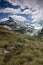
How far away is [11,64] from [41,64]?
19.9 m

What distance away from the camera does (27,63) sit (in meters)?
104

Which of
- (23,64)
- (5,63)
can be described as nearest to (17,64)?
(23,64)

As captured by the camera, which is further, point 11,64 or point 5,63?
point 5,63

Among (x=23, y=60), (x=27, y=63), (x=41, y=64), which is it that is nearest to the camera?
(x=41, y=64)

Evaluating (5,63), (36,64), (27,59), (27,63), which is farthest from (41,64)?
(5,63)

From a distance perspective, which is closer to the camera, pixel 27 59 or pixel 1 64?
pixel 1 64

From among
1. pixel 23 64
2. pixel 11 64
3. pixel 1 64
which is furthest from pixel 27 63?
pixel 1 64

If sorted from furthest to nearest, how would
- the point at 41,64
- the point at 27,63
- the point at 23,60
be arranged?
the point at 23,60 → the point at 27,63 → the point at 41,64

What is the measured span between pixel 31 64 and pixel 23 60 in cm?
1243

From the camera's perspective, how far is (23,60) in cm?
11219

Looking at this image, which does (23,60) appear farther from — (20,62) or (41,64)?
(41,64)

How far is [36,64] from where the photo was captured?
98.6 meters

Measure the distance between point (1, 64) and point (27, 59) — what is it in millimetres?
20193

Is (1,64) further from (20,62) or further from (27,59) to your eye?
(27,59)
